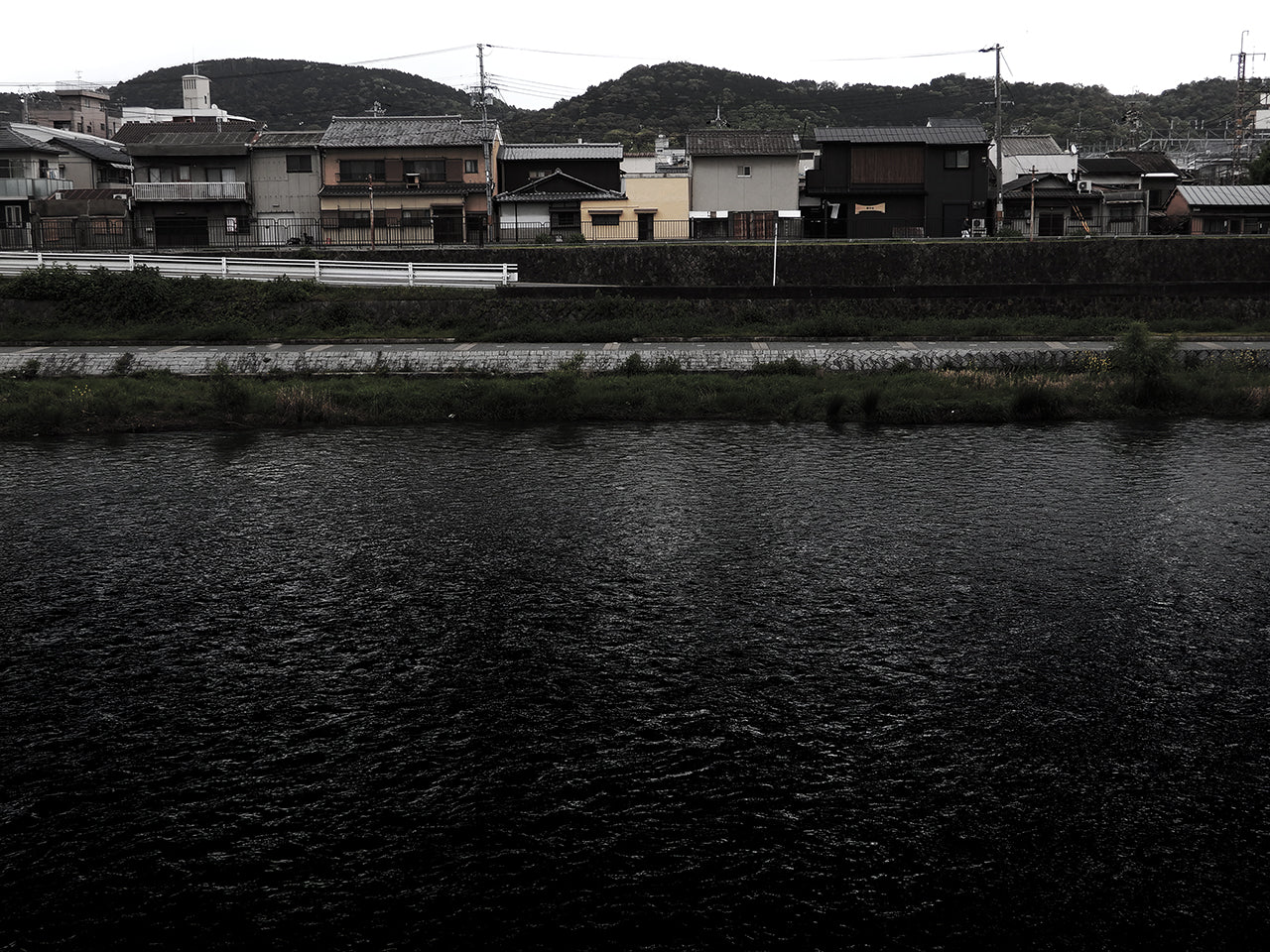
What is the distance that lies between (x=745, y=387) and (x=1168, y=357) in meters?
13.1

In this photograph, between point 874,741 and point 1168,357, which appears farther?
point 1168,357

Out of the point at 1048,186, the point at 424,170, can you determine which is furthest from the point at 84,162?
the point at 1048,186

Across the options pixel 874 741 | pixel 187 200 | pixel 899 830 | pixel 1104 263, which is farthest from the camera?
pixel 187 200

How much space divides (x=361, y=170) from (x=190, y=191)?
9559 mm

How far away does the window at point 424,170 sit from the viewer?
6462 centimetres

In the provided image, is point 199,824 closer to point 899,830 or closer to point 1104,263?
point 899,830

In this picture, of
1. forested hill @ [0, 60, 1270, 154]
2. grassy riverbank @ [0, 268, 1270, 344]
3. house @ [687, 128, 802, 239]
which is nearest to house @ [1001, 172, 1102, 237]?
house @ [687, 128, 802, 239]

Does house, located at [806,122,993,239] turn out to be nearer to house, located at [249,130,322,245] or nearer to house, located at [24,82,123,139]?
house, located at [249,130,322,245]

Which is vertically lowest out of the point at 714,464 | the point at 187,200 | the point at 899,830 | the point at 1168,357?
the point at 899,830

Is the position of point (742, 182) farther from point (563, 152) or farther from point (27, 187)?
point (27, 187)

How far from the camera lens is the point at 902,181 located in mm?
65125

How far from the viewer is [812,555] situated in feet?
66.7

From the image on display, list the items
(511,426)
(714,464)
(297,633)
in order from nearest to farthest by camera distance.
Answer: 1. (297,633)
2. (714,464)
3. (511,426)

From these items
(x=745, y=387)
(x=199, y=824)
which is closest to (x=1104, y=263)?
(x=745, y=387)
